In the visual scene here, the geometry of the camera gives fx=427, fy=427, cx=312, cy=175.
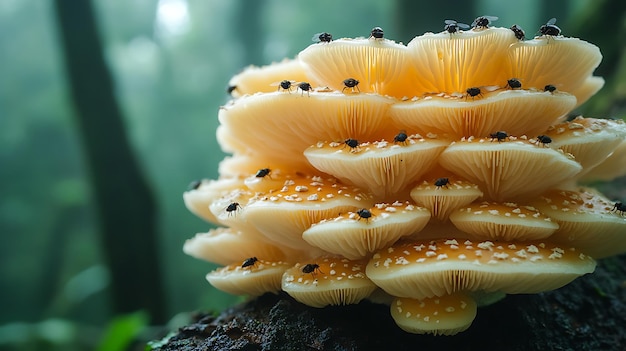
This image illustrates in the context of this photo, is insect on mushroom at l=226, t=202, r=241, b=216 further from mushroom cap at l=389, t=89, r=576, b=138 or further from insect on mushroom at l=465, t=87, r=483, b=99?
insect on mushroom at l=465, t=87, r=483, b=99

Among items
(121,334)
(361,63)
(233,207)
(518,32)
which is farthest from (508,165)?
(121,334)

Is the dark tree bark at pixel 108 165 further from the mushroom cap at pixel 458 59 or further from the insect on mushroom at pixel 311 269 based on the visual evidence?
the mushroom cap at pixel 458 59

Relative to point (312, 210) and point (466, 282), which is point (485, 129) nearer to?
point (466, 282)

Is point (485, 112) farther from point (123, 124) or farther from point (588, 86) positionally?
point (123, 124)

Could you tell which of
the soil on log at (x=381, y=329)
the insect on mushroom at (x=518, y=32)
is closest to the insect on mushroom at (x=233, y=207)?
the soil on log at (x=381, y=329)

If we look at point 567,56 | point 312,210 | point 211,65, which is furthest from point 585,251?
point 211,65

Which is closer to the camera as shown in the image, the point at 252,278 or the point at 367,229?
the point at 367,229
